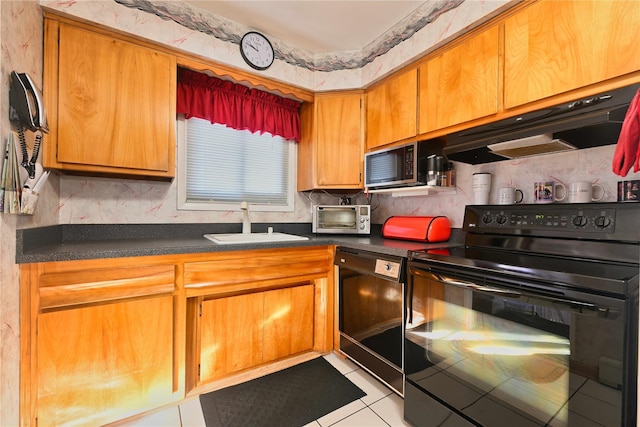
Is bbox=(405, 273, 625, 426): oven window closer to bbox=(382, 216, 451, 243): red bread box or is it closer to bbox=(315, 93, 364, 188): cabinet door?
bbox=(382, 216, 451, 243): red bread box

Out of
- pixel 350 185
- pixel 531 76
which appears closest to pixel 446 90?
pixel 531 76

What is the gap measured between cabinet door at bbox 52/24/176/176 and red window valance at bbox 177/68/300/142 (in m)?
0.23

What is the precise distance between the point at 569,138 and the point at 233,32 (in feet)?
7.02

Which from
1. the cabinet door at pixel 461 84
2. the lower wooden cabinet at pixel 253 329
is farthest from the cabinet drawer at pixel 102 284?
the cabinet door at pixel 461 84

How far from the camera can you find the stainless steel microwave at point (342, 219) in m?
2.23

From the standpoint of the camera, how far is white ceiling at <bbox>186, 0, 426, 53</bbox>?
5.93ft

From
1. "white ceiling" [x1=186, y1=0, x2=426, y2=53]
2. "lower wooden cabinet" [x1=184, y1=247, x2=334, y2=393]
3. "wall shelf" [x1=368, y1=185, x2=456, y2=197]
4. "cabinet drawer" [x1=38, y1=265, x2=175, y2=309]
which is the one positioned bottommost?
"lower wooden cabinet" [x1=184, y1=247, x2=334, y2=393]

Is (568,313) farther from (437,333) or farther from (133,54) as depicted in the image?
(133,54)

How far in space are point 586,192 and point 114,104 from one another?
257 cm

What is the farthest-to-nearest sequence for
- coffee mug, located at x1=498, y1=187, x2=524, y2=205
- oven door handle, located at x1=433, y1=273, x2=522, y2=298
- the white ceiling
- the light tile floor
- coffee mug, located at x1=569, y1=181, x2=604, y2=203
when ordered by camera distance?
1. the white ceiling
2. coffee mug, located at x1=498, y1=187, x2=524, y2=205
3. the light tile floor
4. coffee mug, located at x1=569, y1=181, x2=604, y2=203
5. oven door handle, located at x1=433, y1=273, x2=522, y2=298

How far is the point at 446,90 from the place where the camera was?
1677 mm

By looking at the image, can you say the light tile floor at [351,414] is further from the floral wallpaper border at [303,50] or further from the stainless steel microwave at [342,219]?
the floral wallpaper border at [303,50]

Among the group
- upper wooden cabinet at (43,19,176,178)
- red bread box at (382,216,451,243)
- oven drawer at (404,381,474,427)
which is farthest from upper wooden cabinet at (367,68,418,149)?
oven drawer at (404,381,474,427)

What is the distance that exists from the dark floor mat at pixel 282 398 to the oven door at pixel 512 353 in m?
0.45
